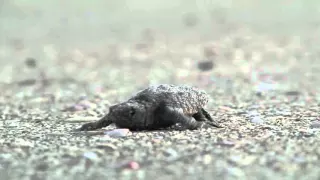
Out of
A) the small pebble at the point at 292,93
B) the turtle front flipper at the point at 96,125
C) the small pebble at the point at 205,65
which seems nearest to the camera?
the turtle front flipper at the point at 96,125

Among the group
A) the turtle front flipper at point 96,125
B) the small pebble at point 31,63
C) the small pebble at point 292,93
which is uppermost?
the small pebble at point 31,63

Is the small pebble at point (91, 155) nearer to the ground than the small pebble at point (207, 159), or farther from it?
farther from it

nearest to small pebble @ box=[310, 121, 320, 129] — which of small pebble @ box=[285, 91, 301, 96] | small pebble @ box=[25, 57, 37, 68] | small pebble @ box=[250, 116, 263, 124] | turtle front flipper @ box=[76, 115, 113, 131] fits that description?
small pebble @ box=[250, 116, 263, 124]

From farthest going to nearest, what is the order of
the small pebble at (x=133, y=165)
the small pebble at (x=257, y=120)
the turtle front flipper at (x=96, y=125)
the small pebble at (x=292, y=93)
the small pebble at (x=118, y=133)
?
the small pebble at (x=292, y=93) < the small pebble at (x=257, y=120) < the turtle front flipper at (x=96, y=125) < the small pebble at (x=118, y=133) < the small pebble at (x=133, y=165)

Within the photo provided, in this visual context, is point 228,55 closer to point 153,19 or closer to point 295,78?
point 295,78

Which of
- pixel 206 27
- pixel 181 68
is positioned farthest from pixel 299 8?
pixel 181 68

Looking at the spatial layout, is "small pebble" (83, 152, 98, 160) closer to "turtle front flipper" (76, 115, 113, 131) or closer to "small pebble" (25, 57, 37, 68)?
"turtle front flipper" (76, 115, 113, 131)

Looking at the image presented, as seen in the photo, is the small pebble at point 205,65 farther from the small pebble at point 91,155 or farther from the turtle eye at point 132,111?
the small pebble at point 91,155

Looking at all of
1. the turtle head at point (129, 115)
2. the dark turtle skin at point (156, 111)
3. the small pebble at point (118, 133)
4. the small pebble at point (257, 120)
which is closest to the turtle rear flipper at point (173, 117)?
the dark turtle skin at point (156, 111)

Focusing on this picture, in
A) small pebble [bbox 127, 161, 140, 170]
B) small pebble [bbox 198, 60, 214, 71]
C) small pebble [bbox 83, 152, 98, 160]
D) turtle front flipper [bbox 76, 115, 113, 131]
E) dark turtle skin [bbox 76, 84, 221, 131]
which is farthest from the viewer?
small pebble [bbox 198, 60, 214, 71]
